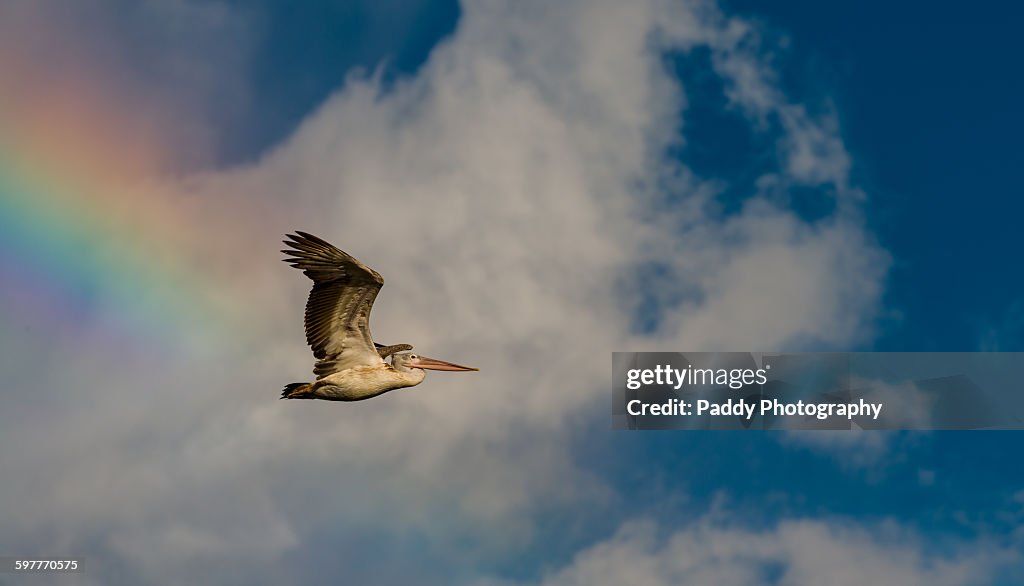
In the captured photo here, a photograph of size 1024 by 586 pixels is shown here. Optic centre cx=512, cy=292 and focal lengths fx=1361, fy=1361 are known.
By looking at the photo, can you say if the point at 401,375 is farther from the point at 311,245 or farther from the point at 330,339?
the point at 311,245

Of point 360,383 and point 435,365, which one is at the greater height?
point 435,365

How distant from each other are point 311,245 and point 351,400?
6495mm

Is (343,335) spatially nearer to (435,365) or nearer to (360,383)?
(360,383)

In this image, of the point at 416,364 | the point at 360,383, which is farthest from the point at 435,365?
the point at 360,383

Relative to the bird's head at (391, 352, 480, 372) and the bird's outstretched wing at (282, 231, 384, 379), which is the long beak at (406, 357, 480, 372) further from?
the bird's outstretched wing at (282, 231, 384, 379)

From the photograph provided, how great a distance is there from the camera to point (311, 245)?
46031 mm

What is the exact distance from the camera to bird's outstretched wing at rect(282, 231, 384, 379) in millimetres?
46250

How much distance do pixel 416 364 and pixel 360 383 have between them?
3.17 meters

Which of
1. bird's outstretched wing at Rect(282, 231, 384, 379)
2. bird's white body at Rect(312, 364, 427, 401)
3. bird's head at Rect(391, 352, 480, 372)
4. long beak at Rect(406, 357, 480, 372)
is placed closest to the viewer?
bird's outstretched wing at Rect(282, 231, 384, 379)

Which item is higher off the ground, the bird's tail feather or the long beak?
the long beak

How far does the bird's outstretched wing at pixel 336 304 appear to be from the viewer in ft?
152

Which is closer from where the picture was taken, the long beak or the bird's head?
the bird's head

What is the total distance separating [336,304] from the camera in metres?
47.7

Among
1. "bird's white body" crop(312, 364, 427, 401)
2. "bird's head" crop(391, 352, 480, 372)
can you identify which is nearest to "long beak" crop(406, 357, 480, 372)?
"bird's head" crop(391, 352, 480, 372)
